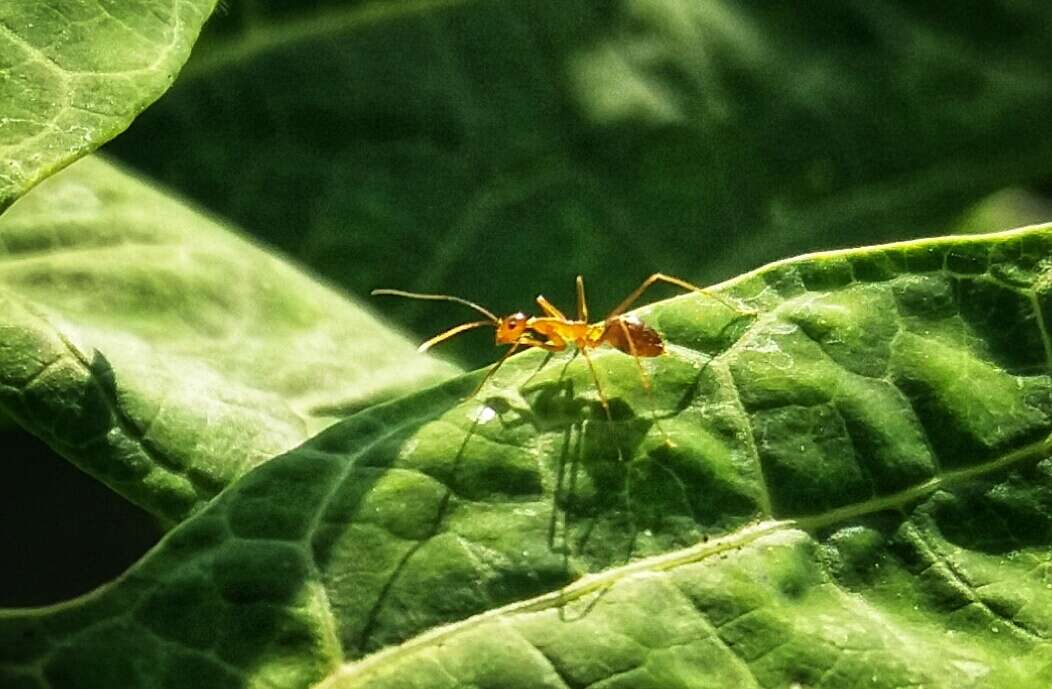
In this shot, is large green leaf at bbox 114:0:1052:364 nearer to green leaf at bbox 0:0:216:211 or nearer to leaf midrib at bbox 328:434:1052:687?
green leaf at bbox 0:0:216:211

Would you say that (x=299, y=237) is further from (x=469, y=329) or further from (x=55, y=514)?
(x=55, y=514)

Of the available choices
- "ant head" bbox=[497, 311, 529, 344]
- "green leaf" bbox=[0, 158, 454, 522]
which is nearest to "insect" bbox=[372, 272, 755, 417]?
"ant head" bbox=[497, 311, 529, 344]

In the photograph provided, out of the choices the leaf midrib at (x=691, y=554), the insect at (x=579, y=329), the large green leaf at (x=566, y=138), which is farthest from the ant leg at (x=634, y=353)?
the large green leaf at (x=566, y=138)

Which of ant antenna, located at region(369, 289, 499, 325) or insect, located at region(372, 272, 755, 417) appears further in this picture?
ant antenna, located at region(369, 289, 499, 325)

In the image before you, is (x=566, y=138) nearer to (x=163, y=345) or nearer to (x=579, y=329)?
(x=579, y=329)

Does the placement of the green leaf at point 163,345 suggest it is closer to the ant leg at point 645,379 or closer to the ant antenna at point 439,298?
the ant antenna at point 439,298

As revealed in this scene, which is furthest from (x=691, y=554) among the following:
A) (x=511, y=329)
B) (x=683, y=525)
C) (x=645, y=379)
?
(x=511, y=329)

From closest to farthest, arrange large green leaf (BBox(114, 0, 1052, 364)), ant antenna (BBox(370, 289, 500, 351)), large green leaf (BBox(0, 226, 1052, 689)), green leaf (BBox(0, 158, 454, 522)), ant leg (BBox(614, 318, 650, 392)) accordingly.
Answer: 1. large green leaf (BBox(0, 226, 1052, 689))
2. ant leg (BBox(614, 318, 650, 392))
3. green leaf (BBox(0, 158, 454, 522))
4. ant antenna (BBox(370, 289, 500, 351))
5. large green leaf (BBox(114, 0, 1052, 364))
